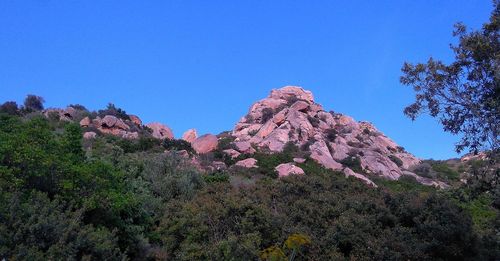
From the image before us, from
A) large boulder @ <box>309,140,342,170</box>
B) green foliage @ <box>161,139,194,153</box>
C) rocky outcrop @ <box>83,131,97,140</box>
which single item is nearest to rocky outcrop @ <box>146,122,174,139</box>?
green foliage @ <box>161,139,194,153</box>

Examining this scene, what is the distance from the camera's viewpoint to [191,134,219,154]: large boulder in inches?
1770

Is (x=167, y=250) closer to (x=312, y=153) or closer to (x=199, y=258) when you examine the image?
(x=199, y=258)

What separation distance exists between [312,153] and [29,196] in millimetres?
33630

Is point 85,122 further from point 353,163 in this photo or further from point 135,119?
point 353,163

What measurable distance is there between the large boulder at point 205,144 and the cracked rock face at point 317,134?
216cm

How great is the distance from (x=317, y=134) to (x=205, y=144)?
40.2ft

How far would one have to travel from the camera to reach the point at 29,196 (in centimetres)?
1404

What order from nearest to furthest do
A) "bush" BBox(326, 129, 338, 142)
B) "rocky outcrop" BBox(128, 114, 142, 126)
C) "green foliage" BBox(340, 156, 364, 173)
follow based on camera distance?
"green foliage" BBox(340, 156, 364, 173) < "rocky outcrop" BBox(128, 114, 142, 126) < "bush" BBox(326, 129, 338, 142)

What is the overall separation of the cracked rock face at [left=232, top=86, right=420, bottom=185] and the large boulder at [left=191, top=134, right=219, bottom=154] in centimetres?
216

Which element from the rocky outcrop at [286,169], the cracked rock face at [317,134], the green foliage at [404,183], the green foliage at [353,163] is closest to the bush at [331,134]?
the cracked rock face at [317,134]

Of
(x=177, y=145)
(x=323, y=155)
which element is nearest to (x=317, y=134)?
(x=323, y=155)

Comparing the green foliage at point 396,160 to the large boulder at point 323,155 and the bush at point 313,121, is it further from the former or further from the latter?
the bush at point 313,121

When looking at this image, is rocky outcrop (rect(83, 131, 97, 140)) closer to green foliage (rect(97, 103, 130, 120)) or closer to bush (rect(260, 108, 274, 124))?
green foliage (rect(97, 103, 130, 120))

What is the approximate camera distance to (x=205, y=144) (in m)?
45.7
